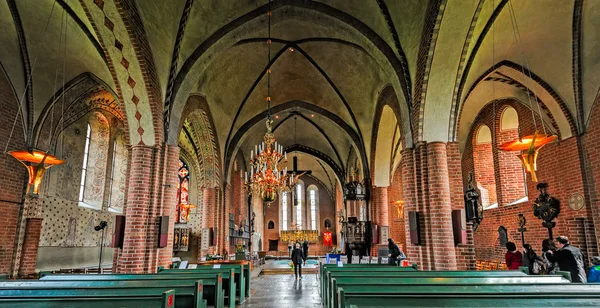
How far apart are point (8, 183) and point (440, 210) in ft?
36.8

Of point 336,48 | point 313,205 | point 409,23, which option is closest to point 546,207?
point 409,23

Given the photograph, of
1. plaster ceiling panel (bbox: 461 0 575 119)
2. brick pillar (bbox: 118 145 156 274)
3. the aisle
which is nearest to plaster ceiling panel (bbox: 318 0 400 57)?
plaster ceiling panel (bbox: 461 0 575 119)

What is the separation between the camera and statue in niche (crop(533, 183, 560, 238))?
9890 millimetres

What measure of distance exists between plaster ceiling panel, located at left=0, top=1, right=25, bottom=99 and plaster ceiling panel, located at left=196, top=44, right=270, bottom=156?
187 inches

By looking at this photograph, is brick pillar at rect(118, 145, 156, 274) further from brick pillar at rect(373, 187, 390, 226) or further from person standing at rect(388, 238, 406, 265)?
brick pillar at rect(373, 187, 390, 226)

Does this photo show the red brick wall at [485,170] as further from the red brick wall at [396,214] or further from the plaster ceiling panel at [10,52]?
the plaster ceiling panel at [10,52]

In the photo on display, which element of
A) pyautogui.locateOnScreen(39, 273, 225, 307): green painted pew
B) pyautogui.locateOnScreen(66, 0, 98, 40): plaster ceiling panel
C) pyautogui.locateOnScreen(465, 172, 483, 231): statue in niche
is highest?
pyautogui.locateOnScreen(66, 0, 98, 40): plaster ceiling panel

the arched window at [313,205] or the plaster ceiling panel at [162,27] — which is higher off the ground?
the plaster ceiling panel at [162,27]

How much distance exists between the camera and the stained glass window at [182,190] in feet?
70.2

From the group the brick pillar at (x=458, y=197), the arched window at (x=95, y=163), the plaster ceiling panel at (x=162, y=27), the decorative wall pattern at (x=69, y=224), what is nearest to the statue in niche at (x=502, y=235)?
the brick pillar at (x=458, y=197)

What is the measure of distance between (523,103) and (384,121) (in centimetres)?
443

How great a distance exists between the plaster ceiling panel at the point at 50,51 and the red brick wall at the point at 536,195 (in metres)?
13.0

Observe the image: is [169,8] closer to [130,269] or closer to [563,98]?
[130,269]

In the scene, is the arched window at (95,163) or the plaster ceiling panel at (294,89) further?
the plaster ceiling panel at (294,89)
